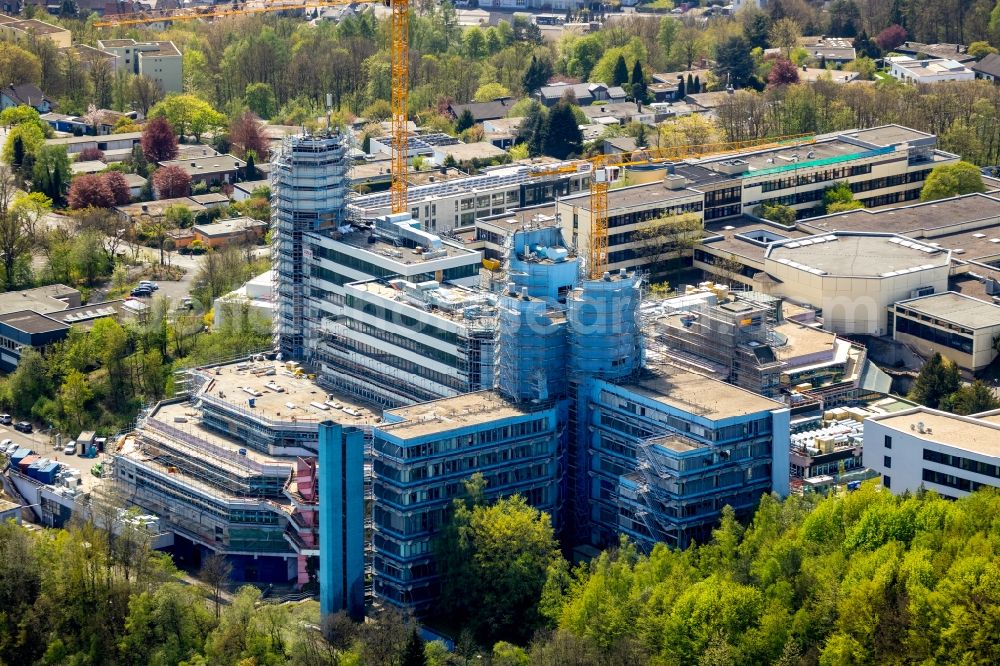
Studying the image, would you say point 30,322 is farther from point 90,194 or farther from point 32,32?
point 32,32

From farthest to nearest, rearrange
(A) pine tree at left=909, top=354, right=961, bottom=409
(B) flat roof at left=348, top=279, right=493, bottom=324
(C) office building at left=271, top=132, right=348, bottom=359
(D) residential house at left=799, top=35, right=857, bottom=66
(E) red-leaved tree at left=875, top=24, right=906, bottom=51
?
(E) red-leaved tree at left=875, top=24, right=906, bottom=51 < (D) residential house at left=799, top=35, right=857, bottom=66 < (C) office building at left=271, top=132, right=348, bottom=359 < (A) pine tree at left=909, top=354, right=961, bottom=409 < (B) flat roof at left=348, top=279, right=493, bottom=324

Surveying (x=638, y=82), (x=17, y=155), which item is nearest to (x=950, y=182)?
(x=638, y=82)

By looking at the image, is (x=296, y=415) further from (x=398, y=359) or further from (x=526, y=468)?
(x=526, y=468)

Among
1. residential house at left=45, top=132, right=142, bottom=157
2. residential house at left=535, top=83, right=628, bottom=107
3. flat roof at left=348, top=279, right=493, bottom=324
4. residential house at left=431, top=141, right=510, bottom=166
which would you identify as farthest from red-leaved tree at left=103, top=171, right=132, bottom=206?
flat roof at left=348, top=279, right=493, bottom=324

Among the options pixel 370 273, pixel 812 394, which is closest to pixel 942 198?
pixel 812 394

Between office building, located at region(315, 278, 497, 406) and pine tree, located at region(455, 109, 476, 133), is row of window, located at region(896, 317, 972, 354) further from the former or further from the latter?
pine tree, located at region(455, 109, 476, 133)

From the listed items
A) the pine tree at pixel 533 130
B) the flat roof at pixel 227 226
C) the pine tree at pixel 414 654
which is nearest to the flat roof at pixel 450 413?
the pine tree at pixel 414 654
